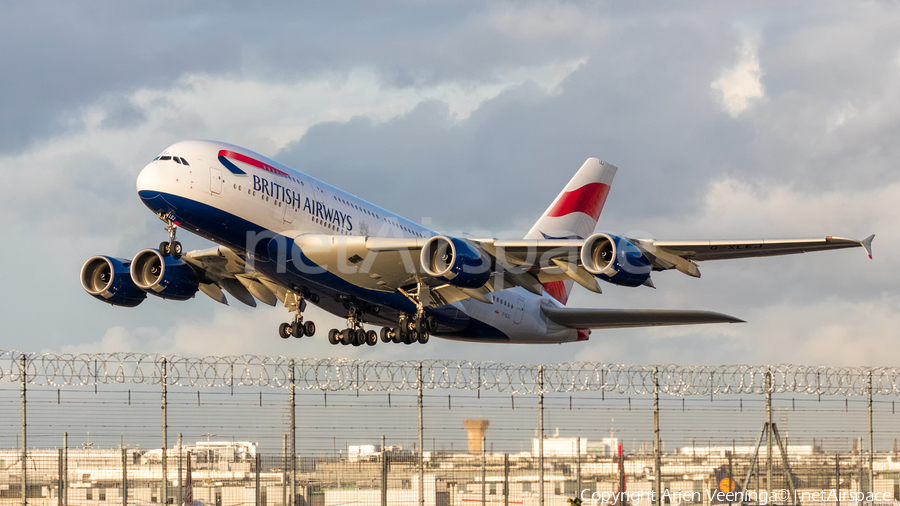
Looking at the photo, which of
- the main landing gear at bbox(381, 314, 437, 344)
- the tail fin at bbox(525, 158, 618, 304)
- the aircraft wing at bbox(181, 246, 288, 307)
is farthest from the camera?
the tail fin at bbox(525, 158, 618, 304)

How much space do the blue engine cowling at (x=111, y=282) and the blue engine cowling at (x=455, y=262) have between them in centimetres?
1529

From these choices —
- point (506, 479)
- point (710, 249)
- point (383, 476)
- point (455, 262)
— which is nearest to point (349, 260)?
point (455, 262)

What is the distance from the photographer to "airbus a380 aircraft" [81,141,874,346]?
30828 mm

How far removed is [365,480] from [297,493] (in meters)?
2.37

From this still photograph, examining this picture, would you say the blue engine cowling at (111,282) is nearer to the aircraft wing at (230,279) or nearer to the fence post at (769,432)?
the aircraft wing at (230,279)

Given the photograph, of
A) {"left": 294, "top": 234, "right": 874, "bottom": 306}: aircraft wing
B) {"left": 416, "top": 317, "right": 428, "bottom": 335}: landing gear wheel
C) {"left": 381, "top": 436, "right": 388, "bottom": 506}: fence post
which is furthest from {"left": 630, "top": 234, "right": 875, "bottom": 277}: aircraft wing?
{"left": 381, "top": 436, "right": 388, "bottom": 506}: fence post

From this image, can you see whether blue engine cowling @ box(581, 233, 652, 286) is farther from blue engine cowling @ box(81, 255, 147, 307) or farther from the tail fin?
blue engine cowling @ box(81, 255, 147, 307)

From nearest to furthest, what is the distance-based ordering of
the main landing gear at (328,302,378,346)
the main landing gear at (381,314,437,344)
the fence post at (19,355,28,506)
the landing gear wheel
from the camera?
the fence post at (19,355,28,506), the landing gear wheel, the main landing gear at (381,314,437,344), the main landing gear at (328,302,378,346)

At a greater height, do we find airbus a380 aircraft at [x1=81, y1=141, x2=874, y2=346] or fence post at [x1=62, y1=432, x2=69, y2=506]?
airbus a380 aircraft at [x1=81, y1=141, x2=874, y2=346]

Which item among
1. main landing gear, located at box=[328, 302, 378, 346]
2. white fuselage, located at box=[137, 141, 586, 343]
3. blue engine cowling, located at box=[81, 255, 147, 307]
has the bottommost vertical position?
main landing gear, located at box=[328, 302, 378, 346]

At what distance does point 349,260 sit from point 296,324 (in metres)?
7.52

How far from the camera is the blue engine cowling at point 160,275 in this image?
39.2 meters

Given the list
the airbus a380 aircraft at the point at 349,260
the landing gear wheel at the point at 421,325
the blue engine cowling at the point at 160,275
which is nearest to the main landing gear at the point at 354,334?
the airbus a380 aircraft at the point at 349,260

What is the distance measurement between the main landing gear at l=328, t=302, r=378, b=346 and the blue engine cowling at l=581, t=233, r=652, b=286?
39.8 ft
